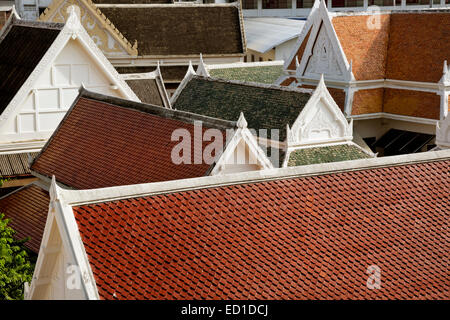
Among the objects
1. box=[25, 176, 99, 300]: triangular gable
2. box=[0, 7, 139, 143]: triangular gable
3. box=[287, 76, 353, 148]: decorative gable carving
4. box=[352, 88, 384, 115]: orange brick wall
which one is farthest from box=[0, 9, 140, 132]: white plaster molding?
box=[25, 176, 99, 300]: triangular gable

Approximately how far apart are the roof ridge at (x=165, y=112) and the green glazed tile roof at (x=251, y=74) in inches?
702

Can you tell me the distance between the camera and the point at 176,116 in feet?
65.9

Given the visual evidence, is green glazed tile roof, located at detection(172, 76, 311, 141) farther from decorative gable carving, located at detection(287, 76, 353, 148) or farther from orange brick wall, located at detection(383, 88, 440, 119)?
orange brick wall, located at detection(383, 88, 440, 119)

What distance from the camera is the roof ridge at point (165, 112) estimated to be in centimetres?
1942

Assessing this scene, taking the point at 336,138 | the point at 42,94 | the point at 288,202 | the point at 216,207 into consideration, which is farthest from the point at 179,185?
the point at 336,138

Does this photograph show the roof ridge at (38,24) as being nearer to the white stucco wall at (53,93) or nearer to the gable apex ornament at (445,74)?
the white stucco wall at (53,93)

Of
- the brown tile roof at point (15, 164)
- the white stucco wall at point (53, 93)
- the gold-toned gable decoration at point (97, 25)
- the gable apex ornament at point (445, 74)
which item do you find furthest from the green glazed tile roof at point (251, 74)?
the brown tile roof at point (15, 164)

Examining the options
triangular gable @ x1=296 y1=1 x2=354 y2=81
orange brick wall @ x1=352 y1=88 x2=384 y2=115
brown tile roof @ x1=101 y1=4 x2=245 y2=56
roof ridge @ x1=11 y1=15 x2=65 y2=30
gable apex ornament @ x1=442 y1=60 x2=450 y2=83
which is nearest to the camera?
roof ridge @ x1=11 y1=15 x2=65 y2=30

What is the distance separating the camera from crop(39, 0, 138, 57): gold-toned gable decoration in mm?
50062

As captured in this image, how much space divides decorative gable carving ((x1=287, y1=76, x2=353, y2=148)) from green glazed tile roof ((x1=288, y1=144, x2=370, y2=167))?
24cm

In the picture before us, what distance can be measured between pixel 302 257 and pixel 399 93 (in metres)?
22.5

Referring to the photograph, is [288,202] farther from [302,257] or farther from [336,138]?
[336,138]

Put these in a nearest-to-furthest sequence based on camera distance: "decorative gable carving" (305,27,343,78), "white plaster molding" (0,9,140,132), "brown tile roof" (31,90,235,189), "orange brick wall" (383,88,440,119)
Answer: "brown tile roof" (31,90,235,189) < "white plaster molding" (0,9,140,132) < "orange brick wall" (383,88,440,119) < "decorative gable carving" (305,27,343,78)
